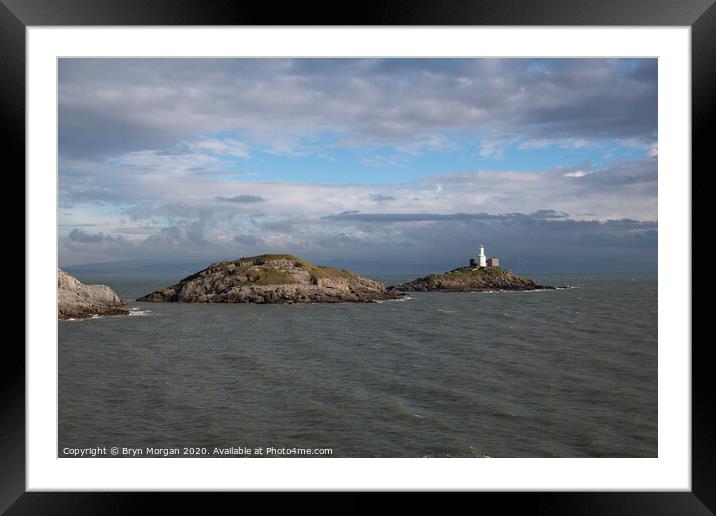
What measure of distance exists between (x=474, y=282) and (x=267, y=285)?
3725 centimetres

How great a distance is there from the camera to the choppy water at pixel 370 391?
7.92 m

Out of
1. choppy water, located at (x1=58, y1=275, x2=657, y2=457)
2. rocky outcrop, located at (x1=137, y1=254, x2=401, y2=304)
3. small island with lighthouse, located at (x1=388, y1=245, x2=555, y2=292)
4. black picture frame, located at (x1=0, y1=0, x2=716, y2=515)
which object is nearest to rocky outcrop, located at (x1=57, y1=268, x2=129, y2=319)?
choppy water, located at (x1=58, y1=275, x2=657, y2=457)

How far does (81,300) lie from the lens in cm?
3375

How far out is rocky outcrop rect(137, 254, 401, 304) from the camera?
167 ft

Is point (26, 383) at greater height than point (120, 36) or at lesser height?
lesser

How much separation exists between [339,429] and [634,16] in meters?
7.85

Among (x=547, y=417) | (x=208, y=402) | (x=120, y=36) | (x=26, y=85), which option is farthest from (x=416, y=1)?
(x=208, y=402)

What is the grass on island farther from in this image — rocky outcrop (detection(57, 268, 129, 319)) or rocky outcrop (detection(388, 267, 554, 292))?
rocky outcrop (detection(388, 267, 554, 292))

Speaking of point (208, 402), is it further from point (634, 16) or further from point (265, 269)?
point (265, 269)

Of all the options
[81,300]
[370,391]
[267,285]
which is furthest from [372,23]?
[267,285]

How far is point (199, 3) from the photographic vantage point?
12.8ft

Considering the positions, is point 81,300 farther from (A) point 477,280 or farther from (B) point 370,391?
(A) point 477,280

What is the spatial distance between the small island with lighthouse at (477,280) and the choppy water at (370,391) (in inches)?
1785

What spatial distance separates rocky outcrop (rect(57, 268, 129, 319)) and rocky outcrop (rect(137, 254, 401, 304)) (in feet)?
44.3
